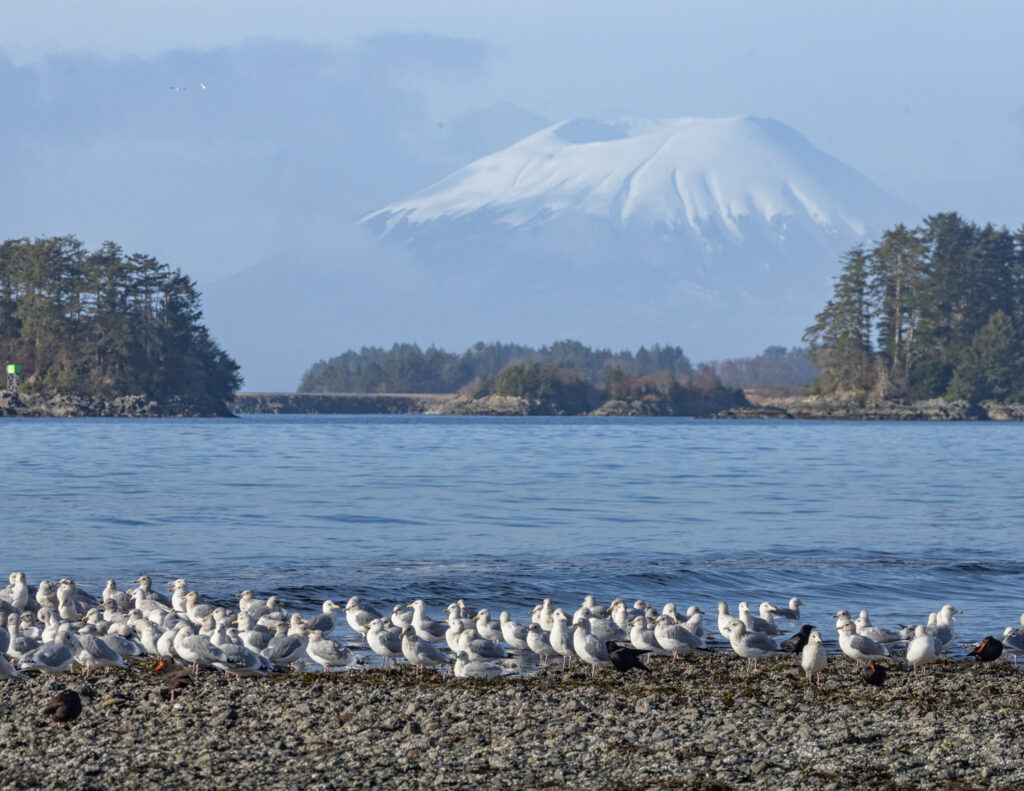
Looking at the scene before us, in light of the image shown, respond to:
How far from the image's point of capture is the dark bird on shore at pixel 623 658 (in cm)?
1458

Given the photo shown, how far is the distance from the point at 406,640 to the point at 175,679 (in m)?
2.79

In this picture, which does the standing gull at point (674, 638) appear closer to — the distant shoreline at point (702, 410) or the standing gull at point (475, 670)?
the standing gull at point (475, 670)

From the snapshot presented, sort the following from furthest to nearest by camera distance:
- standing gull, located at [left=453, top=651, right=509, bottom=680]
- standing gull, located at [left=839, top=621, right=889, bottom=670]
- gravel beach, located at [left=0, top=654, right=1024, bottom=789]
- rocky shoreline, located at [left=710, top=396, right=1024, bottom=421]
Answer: rocky shoreline, located at [left=710, top=396, right=1024, bottom=421], standing gull, located at [left=839, top=621, right=889, bottom=670], standing gull, located at [left=453, top=651, right=509, bottom=680], gravel beach, located at [left=0, top=654, right=1024, bottom=789]

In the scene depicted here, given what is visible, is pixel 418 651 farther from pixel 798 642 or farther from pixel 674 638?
pixel 798 642

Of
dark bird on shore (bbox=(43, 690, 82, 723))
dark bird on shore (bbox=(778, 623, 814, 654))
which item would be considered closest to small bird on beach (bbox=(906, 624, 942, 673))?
dark bird on shore (bbox=(778, 623, 814, 654))

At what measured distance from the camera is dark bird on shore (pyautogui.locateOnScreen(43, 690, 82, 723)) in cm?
1165

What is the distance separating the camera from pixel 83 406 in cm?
13100

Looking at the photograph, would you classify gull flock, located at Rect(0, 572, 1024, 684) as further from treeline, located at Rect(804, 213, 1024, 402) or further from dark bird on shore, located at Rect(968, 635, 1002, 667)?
treeline, located at Rect(804, 213, 1024, 402)

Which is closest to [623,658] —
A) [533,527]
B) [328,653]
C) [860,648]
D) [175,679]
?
[860,648]

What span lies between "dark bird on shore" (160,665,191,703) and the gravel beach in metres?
0.12

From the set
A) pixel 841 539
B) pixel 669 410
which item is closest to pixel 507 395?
pixel 669 410

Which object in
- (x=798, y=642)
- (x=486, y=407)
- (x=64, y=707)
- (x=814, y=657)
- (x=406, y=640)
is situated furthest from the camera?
(x=486, y=407)

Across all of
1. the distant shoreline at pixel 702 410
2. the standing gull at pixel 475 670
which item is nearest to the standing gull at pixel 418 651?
the standing gull at pixel 475 670

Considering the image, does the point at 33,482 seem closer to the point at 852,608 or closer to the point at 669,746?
the point at 852,608
